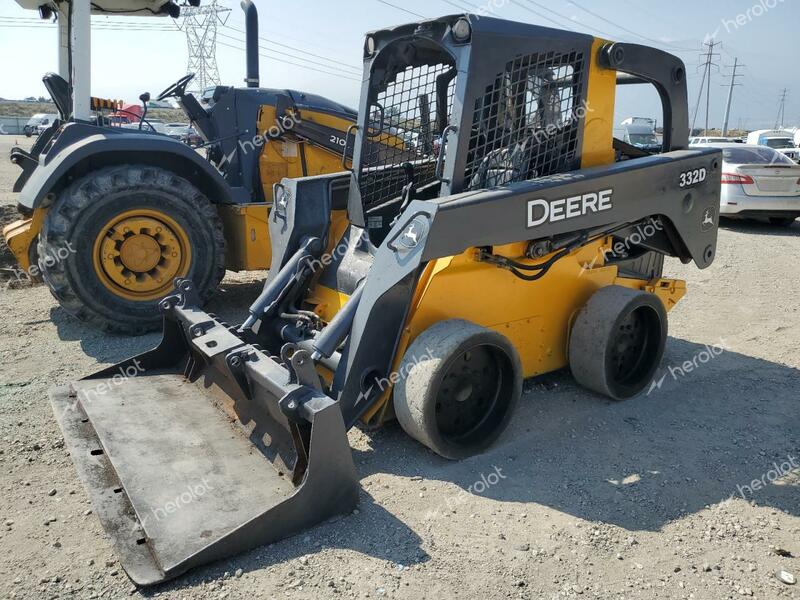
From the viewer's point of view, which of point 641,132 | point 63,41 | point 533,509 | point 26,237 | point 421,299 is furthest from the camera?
point 641,132

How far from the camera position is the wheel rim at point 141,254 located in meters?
5.46

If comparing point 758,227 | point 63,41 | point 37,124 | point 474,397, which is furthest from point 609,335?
point 37,124

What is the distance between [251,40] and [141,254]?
2.62 m

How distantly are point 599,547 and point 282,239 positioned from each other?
268 cm

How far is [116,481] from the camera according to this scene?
3.15 m

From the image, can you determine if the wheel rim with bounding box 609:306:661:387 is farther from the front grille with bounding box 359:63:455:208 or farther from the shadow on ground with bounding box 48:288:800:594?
the front grille with bounding box 359:63:455:208

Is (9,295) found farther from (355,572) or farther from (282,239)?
(355,572)

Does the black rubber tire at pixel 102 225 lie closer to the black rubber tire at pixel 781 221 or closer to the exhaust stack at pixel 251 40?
the exhaust stack at pixel 251 40

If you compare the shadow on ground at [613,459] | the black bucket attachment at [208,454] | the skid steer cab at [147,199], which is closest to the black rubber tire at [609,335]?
the shadow on ground at [613,459]

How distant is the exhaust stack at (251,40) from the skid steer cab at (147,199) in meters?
0.02

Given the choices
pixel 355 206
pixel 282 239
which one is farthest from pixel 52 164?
pixel 355 206

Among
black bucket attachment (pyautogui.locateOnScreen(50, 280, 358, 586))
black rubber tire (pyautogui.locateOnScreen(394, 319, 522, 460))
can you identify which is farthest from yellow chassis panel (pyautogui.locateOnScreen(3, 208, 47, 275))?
black rubber tire (pyautogui.locateOnScreen(394, 319, 522, 460))

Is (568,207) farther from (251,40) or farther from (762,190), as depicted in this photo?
(762,190)

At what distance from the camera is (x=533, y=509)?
3.22m
